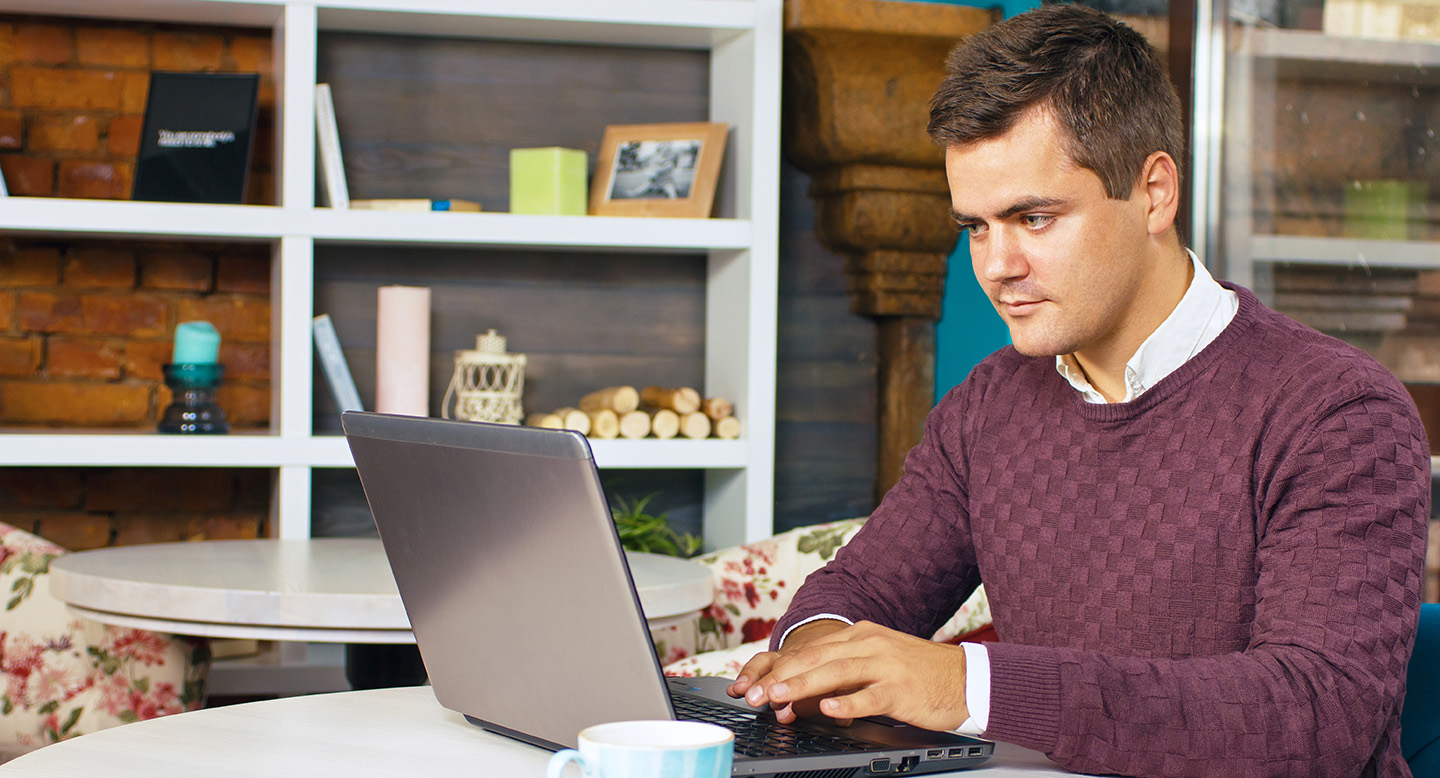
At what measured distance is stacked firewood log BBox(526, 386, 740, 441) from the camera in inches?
111

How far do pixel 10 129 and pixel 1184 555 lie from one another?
8.69 ft

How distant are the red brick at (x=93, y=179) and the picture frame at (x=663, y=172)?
102cm

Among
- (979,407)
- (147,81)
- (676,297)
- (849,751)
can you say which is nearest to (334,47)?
(147,81)

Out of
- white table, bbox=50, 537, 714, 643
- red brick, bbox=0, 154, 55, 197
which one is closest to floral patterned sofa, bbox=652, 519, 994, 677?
white table, bbox=50, 537, 714, 643

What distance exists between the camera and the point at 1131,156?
119cm

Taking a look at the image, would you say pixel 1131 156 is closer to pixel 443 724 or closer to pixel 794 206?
pixel 443 724

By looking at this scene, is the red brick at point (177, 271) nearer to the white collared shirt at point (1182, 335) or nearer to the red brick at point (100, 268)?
the red brick at point (100, 268)

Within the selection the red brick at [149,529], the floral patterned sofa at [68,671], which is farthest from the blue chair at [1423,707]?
the red brick at [149,529]

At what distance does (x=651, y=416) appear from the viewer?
290 centimetres

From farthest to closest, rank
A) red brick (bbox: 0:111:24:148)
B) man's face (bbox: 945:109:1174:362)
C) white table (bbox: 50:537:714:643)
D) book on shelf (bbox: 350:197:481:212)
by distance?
red brick (bbox: 0:111:24:148) < book on shelf (bbox: 350:197:481:212) < white table (bbox: 50:537:714:643) < man's face (bbox: 945:109:1174:362)

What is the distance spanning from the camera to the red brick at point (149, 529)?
9.65 feet

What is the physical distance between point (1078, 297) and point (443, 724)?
0.64 m

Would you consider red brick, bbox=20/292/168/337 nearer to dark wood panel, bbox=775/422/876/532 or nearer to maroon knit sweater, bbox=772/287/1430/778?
dark wood panel, bbox=775/422/876/532

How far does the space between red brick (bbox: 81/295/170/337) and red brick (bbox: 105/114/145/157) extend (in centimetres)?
31
